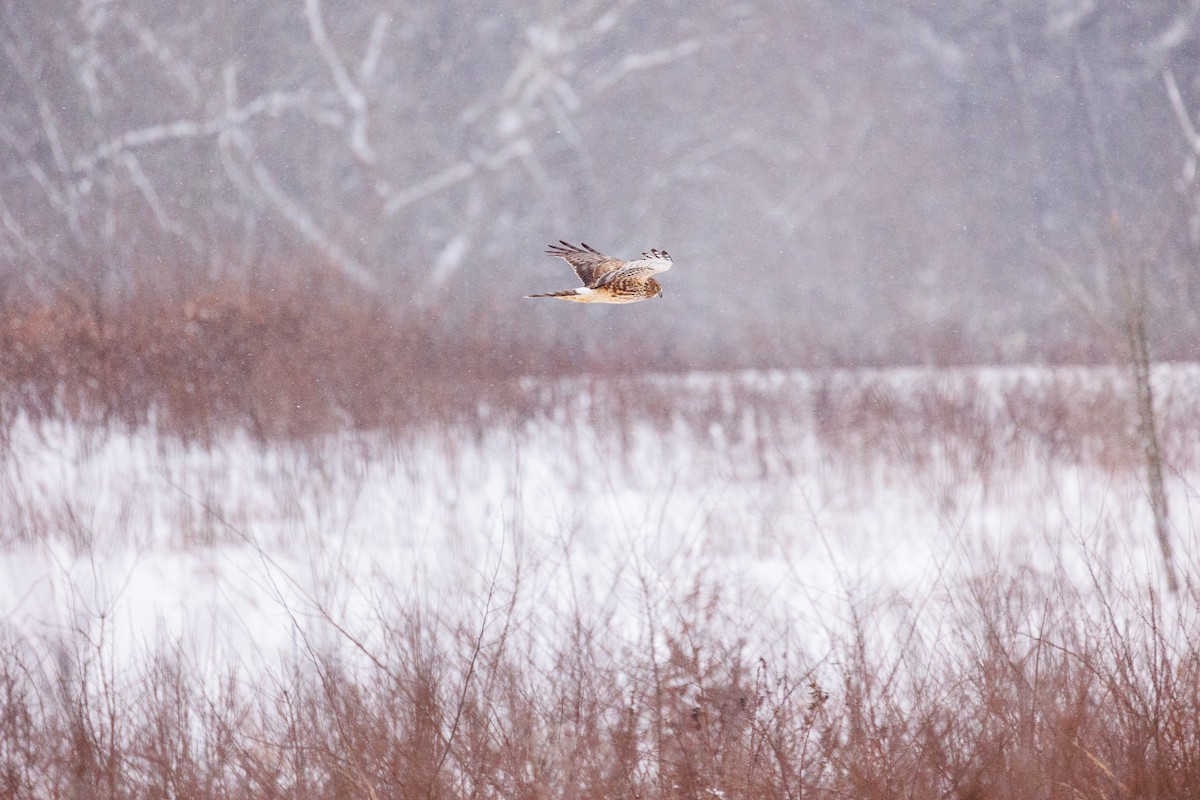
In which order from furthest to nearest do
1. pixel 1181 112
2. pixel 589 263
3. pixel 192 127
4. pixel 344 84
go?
pixel 344 84 < pixel 192 127 < pixel 1181 112 < pixel 589 263

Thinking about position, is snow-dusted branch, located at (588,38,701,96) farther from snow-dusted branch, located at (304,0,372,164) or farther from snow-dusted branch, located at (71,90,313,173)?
snow-dusted branch, located at (71,90,313,173)

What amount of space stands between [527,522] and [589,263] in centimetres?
175

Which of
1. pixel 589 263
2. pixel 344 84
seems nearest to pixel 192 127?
pixel 344 84

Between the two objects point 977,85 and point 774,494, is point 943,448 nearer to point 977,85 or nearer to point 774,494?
point 774,494

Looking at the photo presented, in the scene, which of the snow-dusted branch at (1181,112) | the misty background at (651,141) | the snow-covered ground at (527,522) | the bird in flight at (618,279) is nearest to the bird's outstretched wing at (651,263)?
the bird in flight at (618,279)

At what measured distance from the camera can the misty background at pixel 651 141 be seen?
28.7ft

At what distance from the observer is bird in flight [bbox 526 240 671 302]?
1.54 meters

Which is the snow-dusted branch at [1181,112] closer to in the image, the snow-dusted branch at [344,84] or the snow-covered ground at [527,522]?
the snow-covered ground at [527,522]

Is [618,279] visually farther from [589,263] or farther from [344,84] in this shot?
[344,84]

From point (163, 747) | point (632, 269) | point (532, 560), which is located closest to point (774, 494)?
point (532, 560)

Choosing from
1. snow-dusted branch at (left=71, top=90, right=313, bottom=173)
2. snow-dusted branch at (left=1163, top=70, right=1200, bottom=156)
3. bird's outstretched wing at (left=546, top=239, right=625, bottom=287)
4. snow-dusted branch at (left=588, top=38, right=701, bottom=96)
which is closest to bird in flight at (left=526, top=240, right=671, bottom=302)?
bird's outstretched wing at (left=546, top=239, right=625, bottom=287)

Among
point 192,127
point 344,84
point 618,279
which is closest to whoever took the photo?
point 618,279

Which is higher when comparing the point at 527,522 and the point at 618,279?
the point at 618,279

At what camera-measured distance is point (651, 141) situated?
31.7 ft
